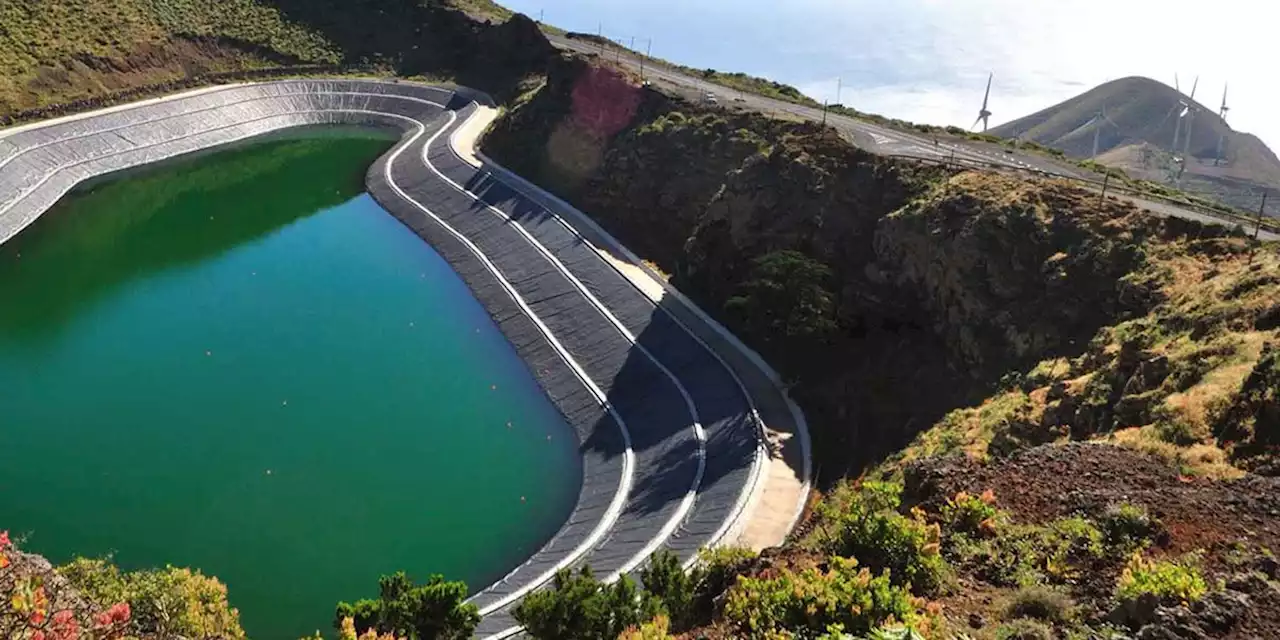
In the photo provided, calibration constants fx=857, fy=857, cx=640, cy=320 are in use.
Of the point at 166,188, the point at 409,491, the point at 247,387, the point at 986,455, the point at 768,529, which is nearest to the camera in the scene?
the point at 986,455

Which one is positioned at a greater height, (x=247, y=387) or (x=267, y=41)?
(x=267, y=41)

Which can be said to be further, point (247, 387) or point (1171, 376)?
point (247, 387)

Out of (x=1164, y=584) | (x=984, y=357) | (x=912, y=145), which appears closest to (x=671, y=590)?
(x=1164, y=584)

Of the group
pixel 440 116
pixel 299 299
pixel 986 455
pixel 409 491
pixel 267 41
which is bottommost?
pixel 409 491

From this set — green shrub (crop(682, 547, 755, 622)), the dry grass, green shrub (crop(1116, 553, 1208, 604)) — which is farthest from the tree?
green shrub (crop(1116, 553, 1208, 604))

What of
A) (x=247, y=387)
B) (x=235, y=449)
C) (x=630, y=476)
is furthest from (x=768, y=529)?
(x=247, y=387)

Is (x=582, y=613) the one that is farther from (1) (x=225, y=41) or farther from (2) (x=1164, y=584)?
(1) (x=225, y=41)

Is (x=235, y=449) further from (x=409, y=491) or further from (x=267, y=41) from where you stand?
(x=267, y=41)

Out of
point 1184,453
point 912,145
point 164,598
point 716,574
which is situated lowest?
point 164,598

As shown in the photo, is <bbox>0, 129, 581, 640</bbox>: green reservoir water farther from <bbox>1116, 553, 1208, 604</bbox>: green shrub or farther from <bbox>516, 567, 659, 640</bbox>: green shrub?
<bbox>1116, 553, 1208, 604</bbox>: green shrub
